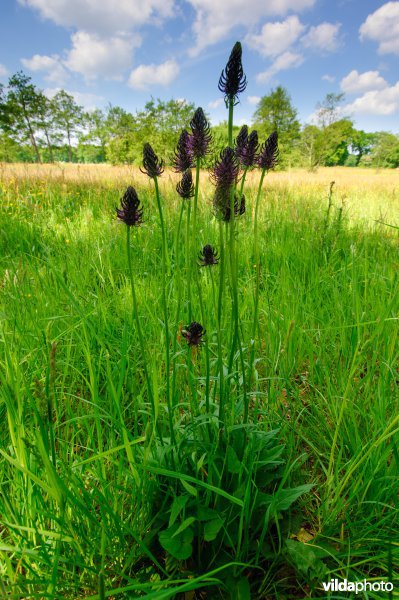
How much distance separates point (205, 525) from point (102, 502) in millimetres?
285

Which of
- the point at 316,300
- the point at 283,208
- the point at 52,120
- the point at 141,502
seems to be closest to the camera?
the point at 141,502

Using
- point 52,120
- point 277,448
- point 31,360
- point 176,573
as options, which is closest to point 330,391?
point 277,448

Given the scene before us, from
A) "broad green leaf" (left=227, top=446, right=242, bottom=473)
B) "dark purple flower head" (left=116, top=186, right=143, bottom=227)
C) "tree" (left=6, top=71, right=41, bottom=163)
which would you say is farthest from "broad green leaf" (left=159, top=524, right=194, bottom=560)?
"tree" (left=6, top=71, right=41, bottom=163)

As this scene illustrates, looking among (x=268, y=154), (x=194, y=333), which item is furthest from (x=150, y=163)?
(x=194, y=333)

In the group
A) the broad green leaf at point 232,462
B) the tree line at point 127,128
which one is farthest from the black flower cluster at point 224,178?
the tree line at point 127,128

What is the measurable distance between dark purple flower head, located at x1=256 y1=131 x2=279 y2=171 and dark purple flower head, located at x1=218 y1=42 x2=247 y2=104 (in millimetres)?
239

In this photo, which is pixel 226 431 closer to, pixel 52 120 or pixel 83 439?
pixel 83 439

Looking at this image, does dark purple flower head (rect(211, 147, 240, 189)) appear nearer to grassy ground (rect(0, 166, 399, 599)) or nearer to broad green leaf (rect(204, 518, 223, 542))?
grassy ground (rect(0, 166, 399, 599))

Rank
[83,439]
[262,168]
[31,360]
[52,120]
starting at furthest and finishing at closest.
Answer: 1. [52,120]
2. [31,360]
3. [83,439]
4. [262,168]

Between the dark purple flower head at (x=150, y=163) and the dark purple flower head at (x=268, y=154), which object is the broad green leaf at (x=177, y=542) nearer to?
the dark purple flower head at (x=150, y=163)

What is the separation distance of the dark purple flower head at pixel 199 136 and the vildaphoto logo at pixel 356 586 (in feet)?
4.00

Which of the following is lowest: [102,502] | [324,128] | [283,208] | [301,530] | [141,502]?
[301,530]

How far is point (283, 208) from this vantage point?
4.62 m

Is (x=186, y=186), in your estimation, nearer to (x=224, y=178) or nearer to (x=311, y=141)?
(x=224, y=178)
